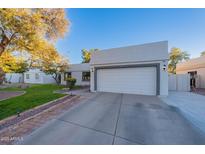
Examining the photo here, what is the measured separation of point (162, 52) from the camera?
347 inches

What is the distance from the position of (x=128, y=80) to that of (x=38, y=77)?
2221 cm

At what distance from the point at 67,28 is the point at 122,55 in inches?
248

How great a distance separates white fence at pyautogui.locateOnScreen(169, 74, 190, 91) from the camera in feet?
37.4

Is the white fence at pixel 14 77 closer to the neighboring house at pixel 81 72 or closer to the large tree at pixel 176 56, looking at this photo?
the neighboring house at pixel 81 72

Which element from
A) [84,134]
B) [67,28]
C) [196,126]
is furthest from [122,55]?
[84,134]

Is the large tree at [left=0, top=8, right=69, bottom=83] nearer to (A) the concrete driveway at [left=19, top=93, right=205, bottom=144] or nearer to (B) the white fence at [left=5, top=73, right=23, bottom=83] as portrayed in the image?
(A) the concrete driveway at [left=19, top=93, right=205, bottom=144]

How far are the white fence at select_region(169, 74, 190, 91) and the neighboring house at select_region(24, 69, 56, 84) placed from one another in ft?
72.0

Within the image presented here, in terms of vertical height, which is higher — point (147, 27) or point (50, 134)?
point (147, 27)

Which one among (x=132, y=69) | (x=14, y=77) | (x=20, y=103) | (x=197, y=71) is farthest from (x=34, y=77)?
(x=197, y=71)

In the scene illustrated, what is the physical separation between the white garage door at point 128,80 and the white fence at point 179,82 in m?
4.12

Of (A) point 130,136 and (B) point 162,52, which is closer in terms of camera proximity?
(A) point 130,136

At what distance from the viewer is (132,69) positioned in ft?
32.7

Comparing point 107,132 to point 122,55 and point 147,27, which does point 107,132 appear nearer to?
point 122,55
